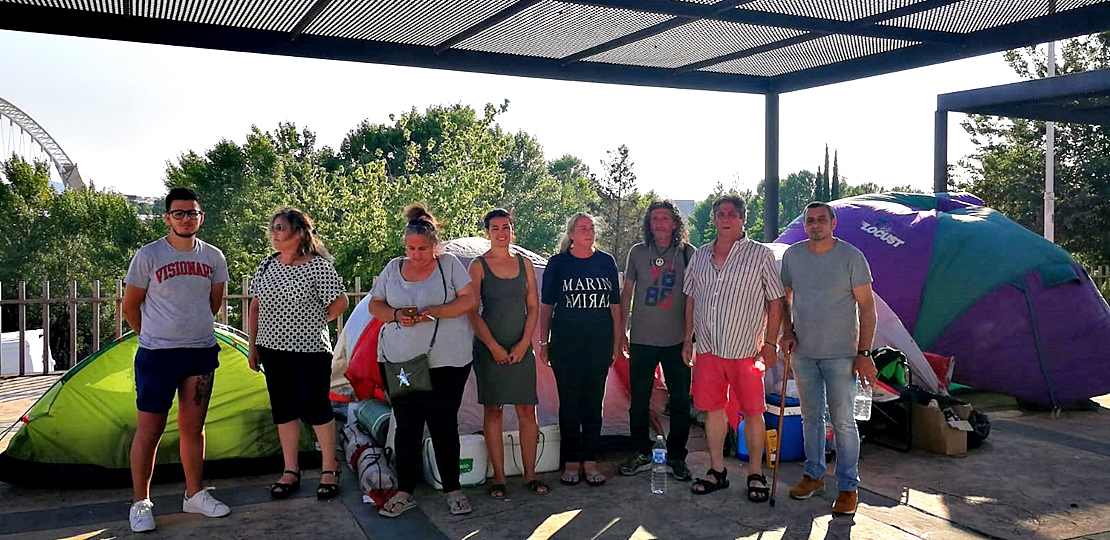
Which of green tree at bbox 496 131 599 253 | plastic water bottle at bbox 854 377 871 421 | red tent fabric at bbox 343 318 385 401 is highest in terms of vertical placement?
green tree at bbox 496 131 599 253

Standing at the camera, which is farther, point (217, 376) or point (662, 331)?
point (217, 376)

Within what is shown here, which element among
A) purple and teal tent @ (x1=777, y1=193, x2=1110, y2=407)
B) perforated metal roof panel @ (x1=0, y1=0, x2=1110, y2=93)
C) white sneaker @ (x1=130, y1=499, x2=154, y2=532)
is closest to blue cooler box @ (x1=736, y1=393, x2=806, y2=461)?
perforated metal roof panel @ (x1=0, y1=0, x2=1110, y2=93)

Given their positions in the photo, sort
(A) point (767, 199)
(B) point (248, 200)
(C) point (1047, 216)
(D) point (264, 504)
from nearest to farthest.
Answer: (D) point (264, 504), (A) point (767, 199), (C) point (1047, 216), (B) point (248, 200)

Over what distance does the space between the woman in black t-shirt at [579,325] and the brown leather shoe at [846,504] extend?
1.33m

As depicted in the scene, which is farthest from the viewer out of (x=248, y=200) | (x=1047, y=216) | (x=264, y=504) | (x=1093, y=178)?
(x=248, y=200)

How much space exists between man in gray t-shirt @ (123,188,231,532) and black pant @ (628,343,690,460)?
7.67 feet

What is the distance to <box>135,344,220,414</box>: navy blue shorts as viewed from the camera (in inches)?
177

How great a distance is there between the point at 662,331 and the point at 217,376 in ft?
9.33

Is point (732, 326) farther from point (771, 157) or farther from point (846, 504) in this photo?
point (771, 157)

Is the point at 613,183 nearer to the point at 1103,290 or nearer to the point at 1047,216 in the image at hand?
the point at 1047,216

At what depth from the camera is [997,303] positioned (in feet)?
26.2

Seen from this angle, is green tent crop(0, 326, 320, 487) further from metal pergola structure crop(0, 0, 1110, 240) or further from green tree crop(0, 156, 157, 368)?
green tree crop(0, 156, 157, 368)

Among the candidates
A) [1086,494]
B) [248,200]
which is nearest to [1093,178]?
[1086,494]

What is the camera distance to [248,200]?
3659 centimetres
